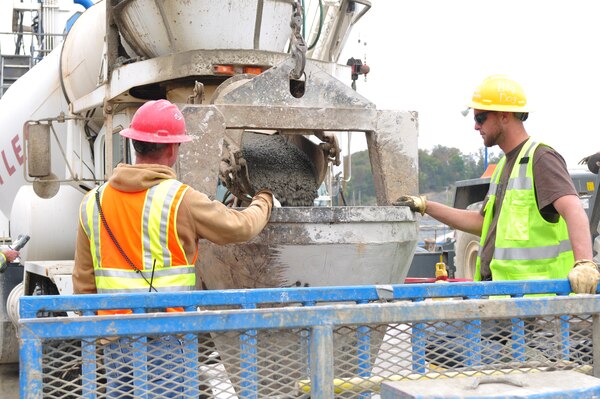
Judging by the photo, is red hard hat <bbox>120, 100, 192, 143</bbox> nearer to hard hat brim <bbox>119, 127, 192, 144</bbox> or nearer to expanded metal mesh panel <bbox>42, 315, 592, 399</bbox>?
hard hat brim <bbox>119, 127, 192, 144</bbox>

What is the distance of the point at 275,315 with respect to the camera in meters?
2.25

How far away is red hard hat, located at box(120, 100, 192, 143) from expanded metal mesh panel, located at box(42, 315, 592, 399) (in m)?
0.79

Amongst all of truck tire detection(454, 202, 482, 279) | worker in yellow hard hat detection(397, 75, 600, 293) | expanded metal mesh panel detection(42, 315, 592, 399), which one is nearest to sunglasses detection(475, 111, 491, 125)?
worker in yellow hard hat detection(397, 75, 600, 293)

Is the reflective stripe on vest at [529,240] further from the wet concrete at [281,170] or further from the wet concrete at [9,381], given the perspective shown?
the wet concrete at [9,381]

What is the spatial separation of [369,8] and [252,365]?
3.71m

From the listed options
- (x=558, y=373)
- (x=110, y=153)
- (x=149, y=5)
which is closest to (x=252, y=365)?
(x=558, y=373)

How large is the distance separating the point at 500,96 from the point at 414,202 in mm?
586

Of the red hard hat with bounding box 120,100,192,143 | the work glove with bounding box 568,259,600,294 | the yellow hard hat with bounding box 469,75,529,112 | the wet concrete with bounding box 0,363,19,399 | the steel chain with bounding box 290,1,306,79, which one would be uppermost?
the steel chain with bounding box 290,1,306,79

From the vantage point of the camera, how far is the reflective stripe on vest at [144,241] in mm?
2807

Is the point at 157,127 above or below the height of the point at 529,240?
above

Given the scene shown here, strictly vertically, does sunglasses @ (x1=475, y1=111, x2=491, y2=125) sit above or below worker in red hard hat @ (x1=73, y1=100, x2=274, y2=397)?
above

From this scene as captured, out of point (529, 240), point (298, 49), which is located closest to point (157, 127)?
point (298, 49)

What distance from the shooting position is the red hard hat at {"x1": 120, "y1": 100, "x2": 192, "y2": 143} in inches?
116

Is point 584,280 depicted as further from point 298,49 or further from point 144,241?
point 298,49
